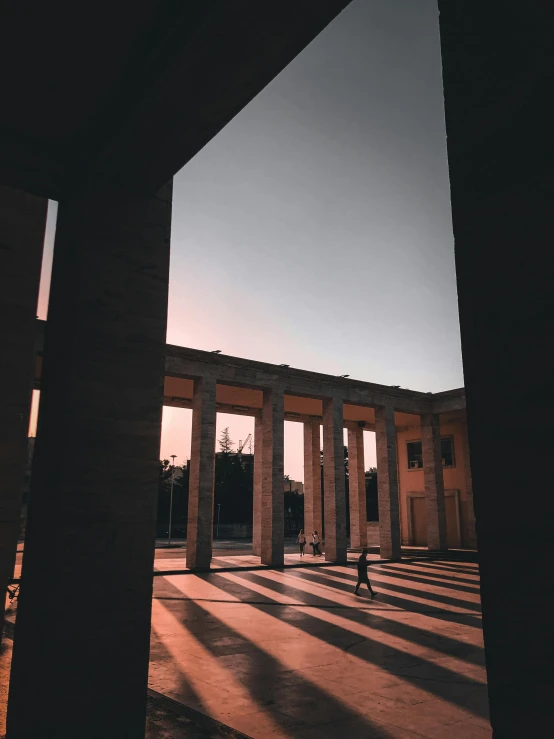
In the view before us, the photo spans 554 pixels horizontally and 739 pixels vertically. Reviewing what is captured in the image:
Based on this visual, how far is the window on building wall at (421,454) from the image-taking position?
124 feet

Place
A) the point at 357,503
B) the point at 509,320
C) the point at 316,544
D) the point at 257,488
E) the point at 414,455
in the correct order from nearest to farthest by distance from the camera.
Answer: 1. the point at 509,320
2. the point at 316,544
3. the point at 257,488
4. the point at 357,503
5. the point at 414,455

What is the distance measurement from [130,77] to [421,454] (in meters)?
38.0

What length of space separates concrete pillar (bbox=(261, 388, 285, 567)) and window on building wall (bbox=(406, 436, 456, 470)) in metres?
16.5

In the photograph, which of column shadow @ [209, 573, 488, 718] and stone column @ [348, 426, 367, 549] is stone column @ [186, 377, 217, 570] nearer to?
column shadow @ [209, 573, 488, 718]

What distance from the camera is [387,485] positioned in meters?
30.3

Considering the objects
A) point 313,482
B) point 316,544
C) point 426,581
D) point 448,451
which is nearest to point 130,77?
point 426,581

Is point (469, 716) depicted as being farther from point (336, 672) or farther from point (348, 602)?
point (348, 602)

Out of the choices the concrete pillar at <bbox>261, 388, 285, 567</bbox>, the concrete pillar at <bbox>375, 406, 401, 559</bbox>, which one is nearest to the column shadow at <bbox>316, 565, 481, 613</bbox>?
the concrete pillar at <bbox>261, 388, 285, 567</bbox>

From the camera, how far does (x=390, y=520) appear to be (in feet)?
97.7

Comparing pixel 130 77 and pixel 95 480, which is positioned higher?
pixel 130 77

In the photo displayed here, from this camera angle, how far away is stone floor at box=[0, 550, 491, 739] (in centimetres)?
596

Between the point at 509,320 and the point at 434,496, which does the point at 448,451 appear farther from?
the point at 509,320

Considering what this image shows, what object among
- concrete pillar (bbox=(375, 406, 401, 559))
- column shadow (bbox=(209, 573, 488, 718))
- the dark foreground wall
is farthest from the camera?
concrete pillar (bbox=(375, 406, 401, 559))

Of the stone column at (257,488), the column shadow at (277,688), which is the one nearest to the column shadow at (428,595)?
the column shadow at (277,688)
